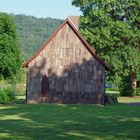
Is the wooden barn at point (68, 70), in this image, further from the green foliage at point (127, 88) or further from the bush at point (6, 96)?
the green foliage at point (127, 88)

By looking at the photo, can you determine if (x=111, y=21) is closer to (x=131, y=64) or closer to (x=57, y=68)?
(x=131, y=64)

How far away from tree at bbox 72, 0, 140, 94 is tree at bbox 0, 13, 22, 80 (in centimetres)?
1240

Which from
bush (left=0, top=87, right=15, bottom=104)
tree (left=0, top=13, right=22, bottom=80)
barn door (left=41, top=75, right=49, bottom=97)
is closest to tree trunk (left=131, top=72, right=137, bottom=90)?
tree (left=0, top=13, right=22, bottom=80)

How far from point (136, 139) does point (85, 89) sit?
28.6 m

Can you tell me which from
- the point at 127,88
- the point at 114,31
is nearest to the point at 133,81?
the point at 127,88

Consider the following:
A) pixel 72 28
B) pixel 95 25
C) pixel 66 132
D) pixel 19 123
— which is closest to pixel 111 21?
pixel 95 25

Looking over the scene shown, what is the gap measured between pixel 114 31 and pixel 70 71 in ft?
57.8

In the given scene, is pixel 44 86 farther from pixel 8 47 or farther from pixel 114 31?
pixel 8 47

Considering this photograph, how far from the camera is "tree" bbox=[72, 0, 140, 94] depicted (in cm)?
6141

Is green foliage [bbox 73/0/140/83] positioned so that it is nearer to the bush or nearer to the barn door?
the barn door

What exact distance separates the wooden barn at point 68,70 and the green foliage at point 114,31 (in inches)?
594

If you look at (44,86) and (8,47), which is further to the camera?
(8,47)

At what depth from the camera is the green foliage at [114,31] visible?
61.4m

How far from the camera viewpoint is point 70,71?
46.1m
